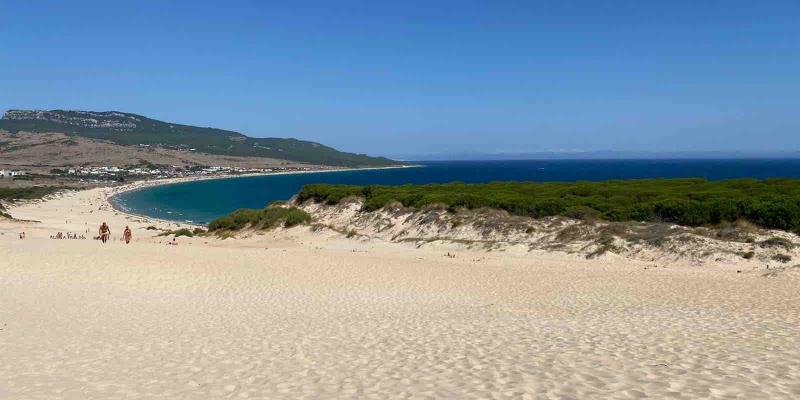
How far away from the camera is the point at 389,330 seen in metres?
10.7

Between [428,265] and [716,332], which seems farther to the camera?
[428,265]

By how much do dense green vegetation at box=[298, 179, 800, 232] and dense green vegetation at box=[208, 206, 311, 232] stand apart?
13.3 ft

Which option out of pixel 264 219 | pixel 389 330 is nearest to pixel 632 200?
pixel 264 219

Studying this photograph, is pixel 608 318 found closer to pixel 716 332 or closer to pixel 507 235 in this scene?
pixel 716 332

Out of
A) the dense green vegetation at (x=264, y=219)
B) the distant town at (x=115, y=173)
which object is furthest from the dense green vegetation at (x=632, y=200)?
the distant town at (x=115, y=173)

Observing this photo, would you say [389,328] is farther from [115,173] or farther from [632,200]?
[115,173]

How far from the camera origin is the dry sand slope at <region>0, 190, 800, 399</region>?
271 inches

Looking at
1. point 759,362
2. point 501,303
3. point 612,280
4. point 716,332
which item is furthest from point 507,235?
point 759,362

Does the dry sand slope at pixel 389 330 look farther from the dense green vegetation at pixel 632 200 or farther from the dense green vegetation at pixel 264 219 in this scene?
the dense green vegetation at pixel 264 219

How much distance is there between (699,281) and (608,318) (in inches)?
273

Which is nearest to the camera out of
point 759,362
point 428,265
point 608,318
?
point 759,362

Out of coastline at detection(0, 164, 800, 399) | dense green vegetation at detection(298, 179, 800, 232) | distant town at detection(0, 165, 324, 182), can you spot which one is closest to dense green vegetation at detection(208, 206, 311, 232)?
dense green vegetation at detection(298, 179, 800, 232)

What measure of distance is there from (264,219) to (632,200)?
22516 mm

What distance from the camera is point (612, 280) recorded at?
57.3 ft
